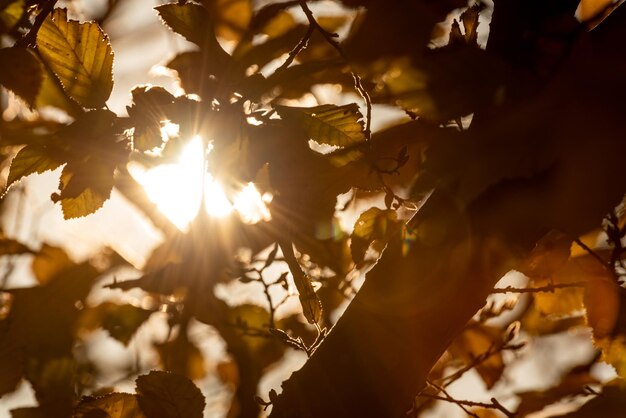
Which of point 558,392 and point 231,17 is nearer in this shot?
point 231,17

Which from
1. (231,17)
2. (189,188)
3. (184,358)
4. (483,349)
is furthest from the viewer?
(184,358)

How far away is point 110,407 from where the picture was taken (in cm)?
81

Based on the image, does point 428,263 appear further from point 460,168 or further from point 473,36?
point 473,36

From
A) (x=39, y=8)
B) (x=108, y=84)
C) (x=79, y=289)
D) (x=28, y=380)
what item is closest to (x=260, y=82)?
(x=108, y=84)

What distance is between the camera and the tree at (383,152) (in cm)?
63

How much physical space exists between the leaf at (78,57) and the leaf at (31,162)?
0.09m

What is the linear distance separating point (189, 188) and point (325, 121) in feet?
0.99

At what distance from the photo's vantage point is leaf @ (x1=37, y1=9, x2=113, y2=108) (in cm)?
85

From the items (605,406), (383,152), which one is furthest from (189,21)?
Answer: (605,406)

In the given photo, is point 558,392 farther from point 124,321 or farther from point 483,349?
point 124,321

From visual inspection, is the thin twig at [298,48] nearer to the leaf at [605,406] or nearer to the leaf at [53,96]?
the leaf at [53,96]

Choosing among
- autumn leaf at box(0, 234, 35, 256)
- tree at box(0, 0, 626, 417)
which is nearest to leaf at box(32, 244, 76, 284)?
autumn leaf at box(0, 234, 35, 256)

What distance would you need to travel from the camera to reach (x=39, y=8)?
3.36ft

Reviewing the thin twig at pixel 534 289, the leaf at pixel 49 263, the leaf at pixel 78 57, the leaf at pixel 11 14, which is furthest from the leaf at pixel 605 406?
the leaf at pixel 49 263
